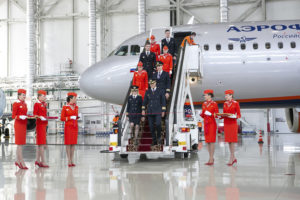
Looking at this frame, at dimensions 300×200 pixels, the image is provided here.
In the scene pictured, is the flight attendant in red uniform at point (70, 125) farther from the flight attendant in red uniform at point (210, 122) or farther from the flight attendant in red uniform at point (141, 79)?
the flight attendant in red uniform at point (210, 122)

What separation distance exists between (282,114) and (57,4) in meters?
21.4

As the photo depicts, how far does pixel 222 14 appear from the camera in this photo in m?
25.5

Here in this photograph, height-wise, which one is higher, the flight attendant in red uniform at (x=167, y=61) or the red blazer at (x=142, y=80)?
the flight attendant in red uniform at (x=167, y=61)

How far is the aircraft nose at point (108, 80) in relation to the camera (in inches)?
484

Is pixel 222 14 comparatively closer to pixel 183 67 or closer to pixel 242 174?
pixel 183 67

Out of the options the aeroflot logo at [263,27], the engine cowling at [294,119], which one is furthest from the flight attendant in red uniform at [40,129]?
the engine cowling at [294,119]

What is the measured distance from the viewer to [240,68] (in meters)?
12.1

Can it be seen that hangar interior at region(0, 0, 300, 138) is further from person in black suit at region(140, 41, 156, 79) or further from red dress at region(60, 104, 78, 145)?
red dress at region(60, 104, 78, 145)

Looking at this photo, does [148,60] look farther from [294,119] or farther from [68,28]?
[68,28]

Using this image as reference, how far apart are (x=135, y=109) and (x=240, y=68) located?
15.6 ft

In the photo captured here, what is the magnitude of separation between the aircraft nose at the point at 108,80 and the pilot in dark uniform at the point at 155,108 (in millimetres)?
3584

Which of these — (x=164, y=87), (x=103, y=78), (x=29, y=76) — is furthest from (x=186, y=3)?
(x=164, y=87)

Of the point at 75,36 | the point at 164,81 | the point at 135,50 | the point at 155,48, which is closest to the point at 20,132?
the point at 164,81

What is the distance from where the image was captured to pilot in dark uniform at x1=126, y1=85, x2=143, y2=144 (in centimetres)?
895
